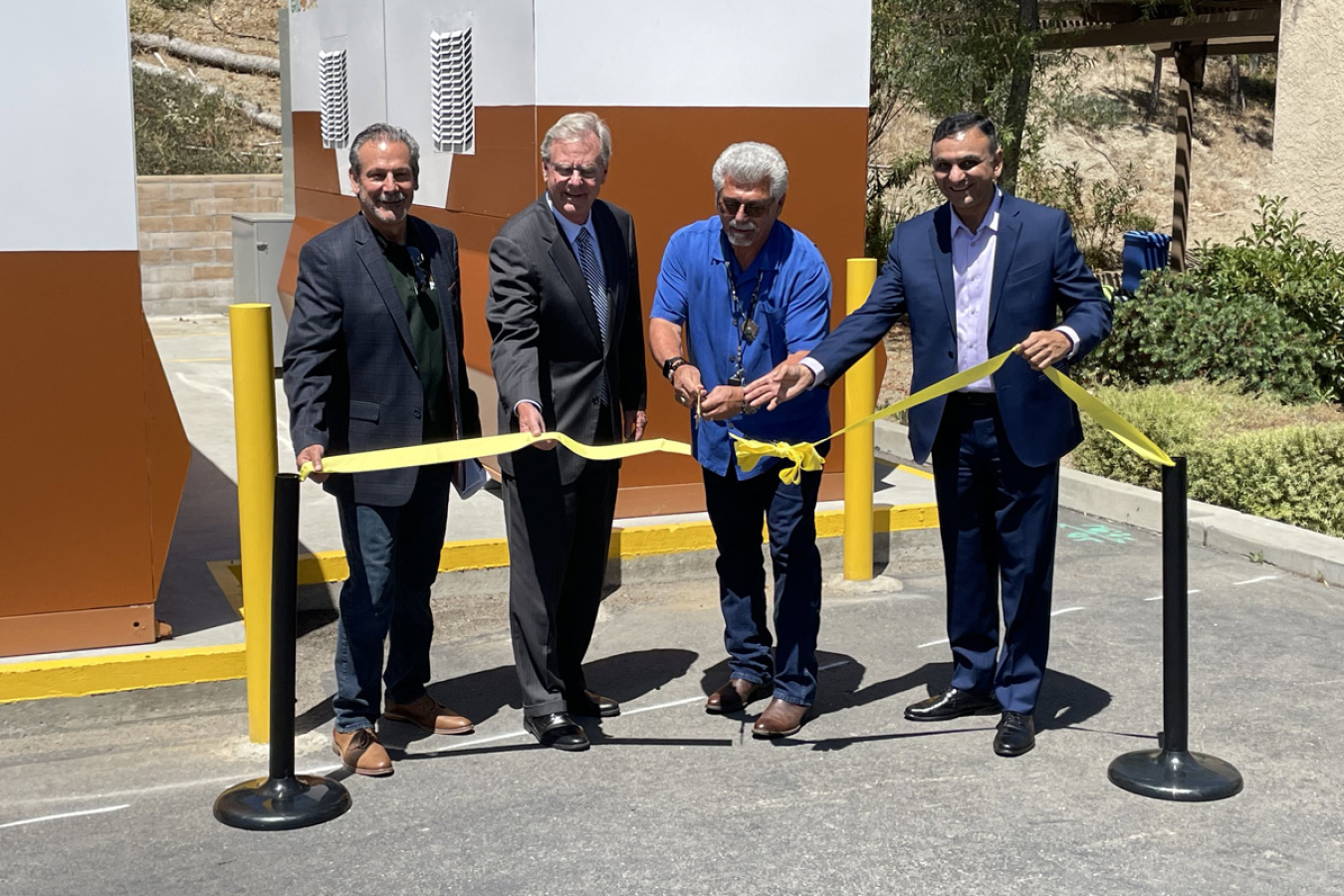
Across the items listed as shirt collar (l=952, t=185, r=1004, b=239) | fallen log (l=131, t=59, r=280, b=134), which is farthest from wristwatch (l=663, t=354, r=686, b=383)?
fallen log (l=131, t=59, r=280, b=134)

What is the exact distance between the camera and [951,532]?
17.3ft

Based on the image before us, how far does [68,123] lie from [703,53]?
322 cm

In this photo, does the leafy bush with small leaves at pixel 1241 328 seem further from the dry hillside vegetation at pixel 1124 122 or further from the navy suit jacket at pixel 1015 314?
the dry hillside vegetation at pixel 1124 122

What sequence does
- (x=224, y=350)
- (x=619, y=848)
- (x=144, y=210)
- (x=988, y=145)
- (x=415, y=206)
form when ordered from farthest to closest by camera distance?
(x=144, y=210) → (x=224, y=350) → (x=415, y=206) → (x=988, y=145) → (x=619, y=848)

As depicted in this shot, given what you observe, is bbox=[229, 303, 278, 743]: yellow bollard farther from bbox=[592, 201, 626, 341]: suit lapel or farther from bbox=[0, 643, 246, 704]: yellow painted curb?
bbox=[592, 201, 626, 341]: suit lapel

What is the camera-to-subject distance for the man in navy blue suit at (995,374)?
4930 millimetres

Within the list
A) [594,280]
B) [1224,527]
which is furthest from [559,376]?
[1224,527]

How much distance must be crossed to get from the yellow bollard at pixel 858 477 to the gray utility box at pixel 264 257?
6169mm

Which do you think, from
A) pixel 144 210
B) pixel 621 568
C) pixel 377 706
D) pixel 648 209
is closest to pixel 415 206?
pixel 648 209

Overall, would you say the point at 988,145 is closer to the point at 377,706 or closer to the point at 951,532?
the point at 951,532

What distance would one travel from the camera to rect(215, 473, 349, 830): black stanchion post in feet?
14.3

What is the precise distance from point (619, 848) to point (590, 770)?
622 millimetres

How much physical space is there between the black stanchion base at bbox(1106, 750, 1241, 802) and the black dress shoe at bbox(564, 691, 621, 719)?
1.69 meters

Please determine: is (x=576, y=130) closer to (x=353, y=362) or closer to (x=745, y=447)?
(x=353, y=362)
